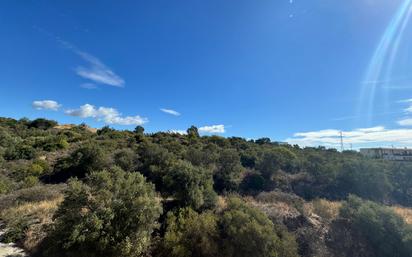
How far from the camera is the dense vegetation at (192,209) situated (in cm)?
855

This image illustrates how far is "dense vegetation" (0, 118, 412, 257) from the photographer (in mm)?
8547

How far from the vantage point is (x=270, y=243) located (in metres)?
9.66

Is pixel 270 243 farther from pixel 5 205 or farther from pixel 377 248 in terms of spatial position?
pixel 5 205

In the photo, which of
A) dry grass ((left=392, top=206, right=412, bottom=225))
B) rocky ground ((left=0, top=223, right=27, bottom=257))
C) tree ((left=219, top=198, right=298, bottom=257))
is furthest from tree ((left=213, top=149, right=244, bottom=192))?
rocky ground ((left=0, top=223, right=27, bottom=257))

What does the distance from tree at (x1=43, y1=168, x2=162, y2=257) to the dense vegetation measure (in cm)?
3

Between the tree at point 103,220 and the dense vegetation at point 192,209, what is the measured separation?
3 cm

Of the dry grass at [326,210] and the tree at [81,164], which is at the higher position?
the tree at [81,164]

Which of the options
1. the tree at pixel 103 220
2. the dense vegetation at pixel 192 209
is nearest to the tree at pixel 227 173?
the dense vegetation at pixel 192 209

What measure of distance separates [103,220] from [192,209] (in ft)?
14.4

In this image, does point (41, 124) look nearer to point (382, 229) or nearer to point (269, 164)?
point (269, 164)

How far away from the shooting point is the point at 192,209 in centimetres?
1154

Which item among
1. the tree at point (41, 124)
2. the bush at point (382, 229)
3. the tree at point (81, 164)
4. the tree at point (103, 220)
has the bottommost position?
the bush at point (382, 229)

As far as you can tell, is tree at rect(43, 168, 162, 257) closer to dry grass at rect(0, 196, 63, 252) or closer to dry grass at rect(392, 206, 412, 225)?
dry grass at rect(0, 196, 63, 252)

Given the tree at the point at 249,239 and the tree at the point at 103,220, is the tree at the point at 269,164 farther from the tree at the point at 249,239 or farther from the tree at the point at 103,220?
the tree at the point at 103,220
